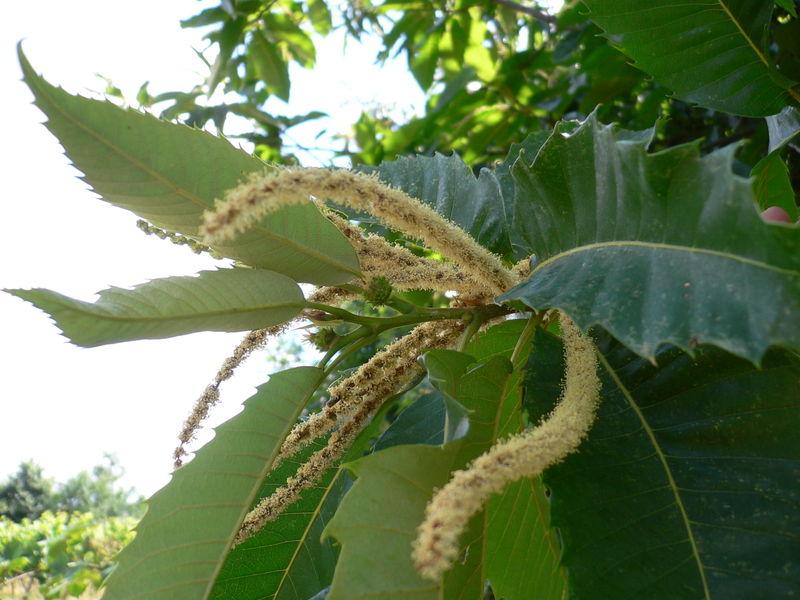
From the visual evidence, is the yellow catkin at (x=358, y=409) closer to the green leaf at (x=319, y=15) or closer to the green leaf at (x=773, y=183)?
the green leaf at (x=773, y=183)

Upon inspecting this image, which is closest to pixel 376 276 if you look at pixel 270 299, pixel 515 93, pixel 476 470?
pixel 270 299

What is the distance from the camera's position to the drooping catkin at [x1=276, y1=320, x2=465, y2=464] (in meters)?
1.13

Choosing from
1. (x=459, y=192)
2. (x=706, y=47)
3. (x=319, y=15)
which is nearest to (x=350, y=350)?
(x=459, y=192)

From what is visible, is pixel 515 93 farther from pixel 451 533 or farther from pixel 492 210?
pixel 451 533

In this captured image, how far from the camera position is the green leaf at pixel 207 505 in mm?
995

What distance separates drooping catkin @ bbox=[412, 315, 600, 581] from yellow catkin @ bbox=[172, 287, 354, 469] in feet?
1.38

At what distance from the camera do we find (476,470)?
70 cm

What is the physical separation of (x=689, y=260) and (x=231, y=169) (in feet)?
2.04

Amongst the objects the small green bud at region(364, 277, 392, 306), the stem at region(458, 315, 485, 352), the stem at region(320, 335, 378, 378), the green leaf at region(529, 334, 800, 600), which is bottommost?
the green leaf at region(529, 334, 800, 600)

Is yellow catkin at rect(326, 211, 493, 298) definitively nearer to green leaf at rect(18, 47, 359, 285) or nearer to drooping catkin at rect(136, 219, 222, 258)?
green leaf at rect(18, 47, 359, 285)

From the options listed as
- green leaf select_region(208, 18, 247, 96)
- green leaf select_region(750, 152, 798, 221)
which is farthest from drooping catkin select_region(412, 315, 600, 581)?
green leaf select_region(208, 18, 247, 96)

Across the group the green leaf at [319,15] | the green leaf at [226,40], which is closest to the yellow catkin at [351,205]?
the green leaf at [226,40]

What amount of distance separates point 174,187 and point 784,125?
1283mm

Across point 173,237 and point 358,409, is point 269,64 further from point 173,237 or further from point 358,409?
point 358,409
